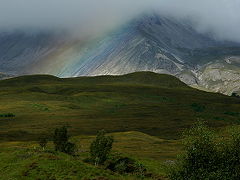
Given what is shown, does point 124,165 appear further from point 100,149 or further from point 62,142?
point 62,142

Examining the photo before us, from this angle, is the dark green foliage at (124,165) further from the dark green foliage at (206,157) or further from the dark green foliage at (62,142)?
the dark green foliage at (206,157)

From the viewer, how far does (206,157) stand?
5366 cm

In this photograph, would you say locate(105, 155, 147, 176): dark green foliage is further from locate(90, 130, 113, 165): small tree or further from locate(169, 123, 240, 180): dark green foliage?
locate(169, 123, 240, 180): dark green foliage

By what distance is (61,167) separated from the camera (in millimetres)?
60562

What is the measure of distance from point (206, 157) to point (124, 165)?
25.5 meters

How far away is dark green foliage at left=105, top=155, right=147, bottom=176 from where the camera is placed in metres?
73.4

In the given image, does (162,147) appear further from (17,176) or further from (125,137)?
(17,176)

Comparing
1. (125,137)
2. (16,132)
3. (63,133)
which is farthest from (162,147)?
(16,132)

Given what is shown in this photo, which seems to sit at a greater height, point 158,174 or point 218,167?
point 218,167

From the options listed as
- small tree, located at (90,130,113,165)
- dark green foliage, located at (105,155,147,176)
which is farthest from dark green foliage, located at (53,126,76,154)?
dark green foliage, located at (105,155,147,176)

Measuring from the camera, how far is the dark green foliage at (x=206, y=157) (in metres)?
53.0

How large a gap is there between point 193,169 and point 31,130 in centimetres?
13618

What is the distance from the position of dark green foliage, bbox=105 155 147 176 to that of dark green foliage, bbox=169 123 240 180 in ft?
59.9

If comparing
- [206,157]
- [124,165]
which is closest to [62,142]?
[124,165]
